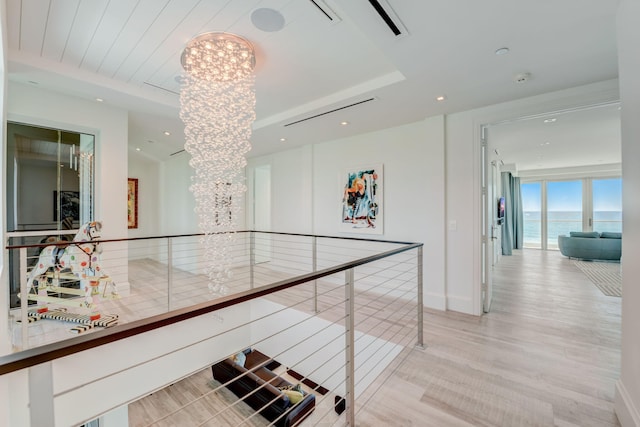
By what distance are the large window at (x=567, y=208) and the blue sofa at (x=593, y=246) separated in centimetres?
140

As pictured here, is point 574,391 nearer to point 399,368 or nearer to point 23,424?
point 399,368

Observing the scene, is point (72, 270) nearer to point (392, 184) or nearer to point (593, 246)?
point (392, 184)

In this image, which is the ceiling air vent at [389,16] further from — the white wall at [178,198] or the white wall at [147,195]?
the white wall at [147,195]

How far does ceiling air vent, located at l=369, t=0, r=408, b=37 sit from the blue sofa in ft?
25.6

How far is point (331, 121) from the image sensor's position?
12.6 feet

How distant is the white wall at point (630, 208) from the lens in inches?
58.0

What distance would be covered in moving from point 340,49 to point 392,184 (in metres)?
2.17

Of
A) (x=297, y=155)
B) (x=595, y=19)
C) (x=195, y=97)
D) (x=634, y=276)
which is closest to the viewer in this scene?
(x=634, y=276)

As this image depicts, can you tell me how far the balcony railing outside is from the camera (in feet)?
6.05

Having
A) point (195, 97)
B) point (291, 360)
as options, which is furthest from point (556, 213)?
point (195, 97)

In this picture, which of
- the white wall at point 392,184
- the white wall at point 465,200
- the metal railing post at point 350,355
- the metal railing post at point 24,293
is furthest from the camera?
the white wall at point 392,184

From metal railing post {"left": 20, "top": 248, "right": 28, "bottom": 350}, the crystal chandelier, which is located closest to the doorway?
the crystal chandelier

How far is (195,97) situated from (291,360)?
12.3 feet

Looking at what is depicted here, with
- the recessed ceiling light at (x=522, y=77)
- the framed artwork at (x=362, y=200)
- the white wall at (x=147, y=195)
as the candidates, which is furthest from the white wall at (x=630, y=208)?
the white wall at (x=147, y=195)
